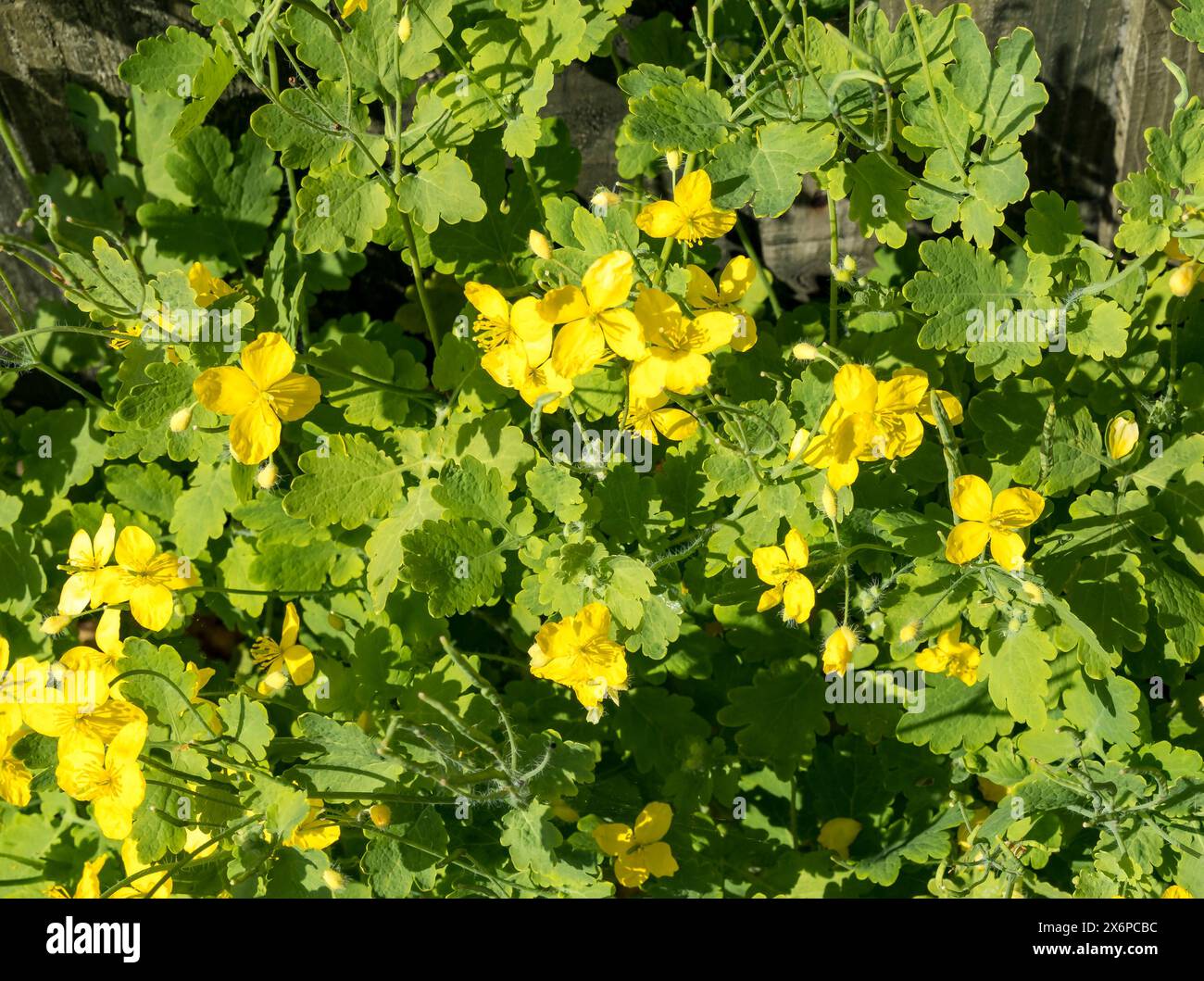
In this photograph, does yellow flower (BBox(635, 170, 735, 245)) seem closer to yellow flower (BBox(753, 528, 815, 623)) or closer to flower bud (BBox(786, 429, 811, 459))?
flower bud (BBox(786, 429, 811, 459))

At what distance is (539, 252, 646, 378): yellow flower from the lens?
1.70 metres

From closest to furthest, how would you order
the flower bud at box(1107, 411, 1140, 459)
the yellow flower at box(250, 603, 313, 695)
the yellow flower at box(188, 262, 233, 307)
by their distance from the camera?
the flower bud at box(1107, 411, 1140, 459), the yellow flower at box(188, 262, 233, 307), the yellow flower at box(250, 603, 313, 695)

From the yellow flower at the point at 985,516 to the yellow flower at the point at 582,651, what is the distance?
0.68 meters

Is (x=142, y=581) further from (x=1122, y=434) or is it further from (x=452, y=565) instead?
(x=1122, y=434)

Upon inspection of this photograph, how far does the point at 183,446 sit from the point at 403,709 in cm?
80

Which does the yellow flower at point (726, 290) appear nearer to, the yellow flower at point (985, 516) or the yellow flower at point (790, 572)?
the yellow flower at point (790, 572)

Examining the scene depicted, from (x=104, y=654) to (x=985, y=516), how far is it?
1.90m

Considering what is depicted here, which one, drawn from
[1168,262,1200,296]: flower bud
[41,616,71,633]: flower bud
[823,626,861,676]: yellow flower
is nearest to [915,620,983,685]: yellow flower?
[823,626,861,676]: yellow flower

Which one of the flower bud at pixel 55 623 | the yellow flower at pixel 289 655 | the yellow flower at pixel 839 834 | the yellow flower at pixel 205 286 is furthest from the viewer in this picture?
the yellow flower at pixel 839 834

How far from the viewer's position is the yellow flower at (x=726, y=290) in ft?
6.83

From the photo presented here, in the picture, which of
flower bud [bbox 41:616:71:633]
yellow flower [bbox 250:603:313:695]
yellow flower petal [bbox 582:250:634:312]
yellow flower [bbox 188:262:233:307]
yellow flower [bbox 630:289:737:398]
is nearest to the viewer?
yellow flower petal [bbox 582:250:634:312]

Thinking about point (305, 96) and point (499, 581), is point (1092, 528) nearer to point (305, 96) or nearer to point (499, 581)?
point (499, 581)

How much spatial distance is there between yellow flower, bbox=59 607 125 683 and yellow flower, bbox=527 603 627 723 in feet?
3.19

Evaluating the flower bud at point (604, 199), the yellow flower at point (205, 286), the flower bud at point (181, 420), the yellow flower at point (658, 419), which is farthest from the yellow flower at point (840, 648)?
the yellow flower at point (205, 286)
